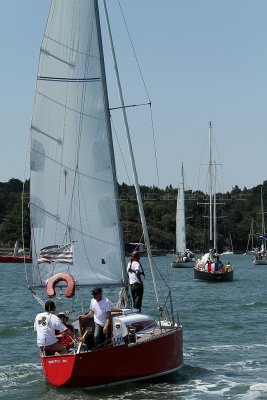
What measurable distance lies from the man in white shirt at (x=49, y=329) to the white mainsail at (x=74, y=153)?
1.90m

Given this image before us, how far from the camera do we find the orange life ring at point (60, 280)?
73.1ft

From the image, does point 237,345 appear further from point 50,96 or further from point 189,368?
point 50,96

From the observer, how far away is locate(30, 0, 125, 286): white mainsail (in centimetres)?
2362

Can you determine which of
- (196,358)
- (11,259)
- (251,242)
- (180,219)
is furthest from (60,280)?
(251,242)

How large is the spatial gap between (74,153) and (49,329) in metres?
4.45

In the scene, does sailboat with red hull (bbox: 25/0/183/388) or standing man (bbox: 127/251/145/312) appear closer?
sailboat with red hull (bbox: 25/0/183/388)

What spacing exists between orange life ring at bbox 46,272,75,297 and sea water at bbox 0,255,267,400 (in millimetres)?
2052

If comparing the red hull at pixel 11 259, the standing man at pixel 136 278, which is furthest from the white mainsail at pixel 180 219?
the standing man at pixel 136 278

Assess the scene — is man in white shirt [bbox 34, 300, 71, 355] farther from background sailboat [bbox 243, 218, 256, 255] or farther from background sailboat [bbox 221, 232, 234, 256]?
background sailboat [bbox 221, 232, 234, 256]

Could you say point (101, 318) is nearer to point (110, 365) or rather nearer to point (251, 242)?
point (110, 365)

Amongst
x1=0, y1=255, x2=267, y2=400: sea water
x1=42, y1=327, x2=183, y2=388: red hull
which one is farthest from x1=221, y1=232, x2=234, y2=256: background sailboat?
x1=42, y1=327, x2=183, y2=388: red hull

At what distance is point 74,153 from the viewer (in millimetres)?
23875

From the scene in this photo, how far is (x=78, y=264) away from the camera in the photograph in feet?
77.5

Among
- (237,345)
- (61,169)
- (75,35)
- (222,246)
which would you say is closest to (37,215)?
(61,169)
